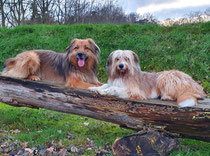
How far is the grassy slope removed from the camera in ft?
18.0

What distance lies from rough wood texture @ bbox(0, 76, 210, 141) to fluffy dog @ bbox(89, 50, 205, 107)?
9.5 inches

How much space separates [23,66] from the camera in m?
5.93

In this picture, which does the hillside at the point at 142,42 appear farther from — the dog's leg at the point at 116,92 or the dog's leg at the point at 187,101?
the dog's leg at the point at 116,92

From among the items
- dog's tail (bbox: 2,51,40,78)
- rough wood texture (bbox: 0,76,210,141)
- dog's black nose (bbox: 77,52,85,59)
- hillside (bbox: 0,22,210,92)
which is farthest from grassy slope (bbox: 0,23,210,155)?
dog's black nose (bbox: 77,52,85,59)

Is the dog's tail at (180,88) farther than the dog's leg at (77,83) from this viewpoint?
No

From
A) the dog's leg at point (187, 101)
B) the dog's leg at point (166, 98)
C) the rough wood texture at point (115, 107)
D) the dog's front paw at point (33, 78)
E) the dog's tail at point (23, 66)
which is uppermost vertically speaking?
the dog's tail at point (23, 66)

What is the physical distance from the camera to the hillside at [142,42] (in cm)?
977

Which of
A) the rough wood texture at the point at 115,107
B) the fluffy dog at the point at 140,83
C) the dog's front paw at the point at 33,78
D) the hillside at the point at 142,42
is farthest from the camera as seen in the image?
the hillside at the point at 142,42

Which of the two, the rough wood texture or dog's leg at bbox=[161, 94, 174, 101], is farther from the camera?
dog's leg at bbox=[161, 94, 174, 101]

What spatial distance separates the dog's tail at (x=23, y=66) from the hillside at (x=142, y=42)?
406 cm

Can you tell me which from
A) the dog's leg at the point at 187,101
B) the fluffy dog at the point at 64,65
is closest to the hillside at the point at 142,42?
the fluffy dog at the point at 64,65

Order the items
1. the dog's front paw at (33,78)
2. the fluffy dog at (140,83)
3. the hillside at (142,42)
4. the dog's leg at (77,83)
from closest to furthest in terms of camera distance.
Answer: the fluffy dog at (140,83)
the dog's leg at (77,83)
the dog's front paw at (33,78)
the hillside at (142,42)

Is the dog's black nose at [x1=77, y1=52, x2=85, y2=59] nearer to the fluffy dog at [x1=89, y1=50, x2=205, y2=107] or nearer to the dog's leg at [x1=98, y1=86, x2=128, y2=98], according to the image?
the fluffy dog at [x1=89, y1=50, x2=205, y2=107]

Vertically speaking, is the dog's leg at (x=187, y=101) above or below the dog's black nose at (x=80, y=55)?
below
